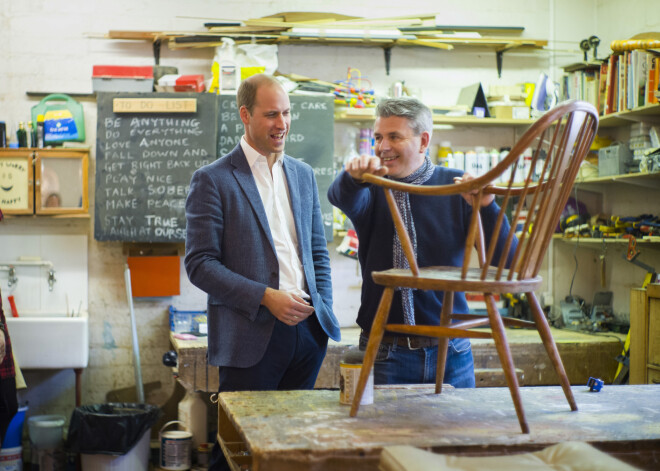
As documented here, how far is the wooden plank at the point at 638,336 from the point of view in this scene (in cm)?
350

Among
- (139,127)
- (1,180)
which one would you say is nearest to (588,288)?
(139,127)

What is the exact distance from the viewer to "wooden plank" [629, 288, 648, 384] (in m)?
3.50

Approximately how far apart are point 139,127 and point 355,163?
2.64 metres

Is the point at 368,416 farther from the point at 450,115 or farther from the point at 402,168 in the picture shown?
the point at 450,115

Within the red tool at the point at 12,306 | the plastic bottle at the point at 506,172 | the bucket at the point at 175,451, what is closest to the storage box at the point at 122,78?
the red tool at the point at 12,306

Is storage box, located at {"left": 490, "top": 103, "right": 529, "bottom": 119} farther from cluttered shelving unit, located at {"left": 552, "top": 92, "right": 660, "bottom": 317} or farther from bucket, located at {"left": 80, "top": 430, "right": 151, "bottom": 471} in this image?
bucket, located at {"left": 80, "top": 430, "right": 151, "bottom": 471}

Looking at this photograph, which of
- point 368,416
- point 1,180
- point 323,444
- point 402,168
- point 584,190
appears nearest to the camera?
point 323,444

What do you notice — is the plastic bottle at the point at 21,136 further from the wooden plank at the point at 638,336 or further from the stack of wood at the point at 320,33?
the wooden plank at the point at 638,336

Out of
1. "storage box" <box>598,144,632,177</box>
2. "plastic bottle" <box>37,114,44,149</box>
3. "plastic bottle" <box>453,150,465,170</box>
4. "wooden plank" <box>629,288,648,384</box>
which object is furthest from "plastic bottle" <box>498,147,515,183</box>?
"plastic bottle" <box>37,114,44,149</box>

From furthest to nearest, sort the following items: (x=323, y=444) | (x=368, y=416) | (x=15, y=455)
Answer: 1. (x=15, y=455)
2. (x=368, y=416)
3. (x=323, y=444)

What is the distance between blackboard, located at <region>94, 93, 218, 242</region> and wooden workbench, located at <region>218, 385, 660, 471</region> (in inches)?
94.6

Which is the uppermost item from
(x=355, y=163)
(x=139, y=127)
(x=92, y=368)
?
(x=139, y=127)

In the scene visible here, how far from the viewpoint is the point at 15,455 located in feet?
12.6

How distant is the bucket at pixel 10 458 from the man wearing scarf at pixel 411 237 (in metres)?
2.43
